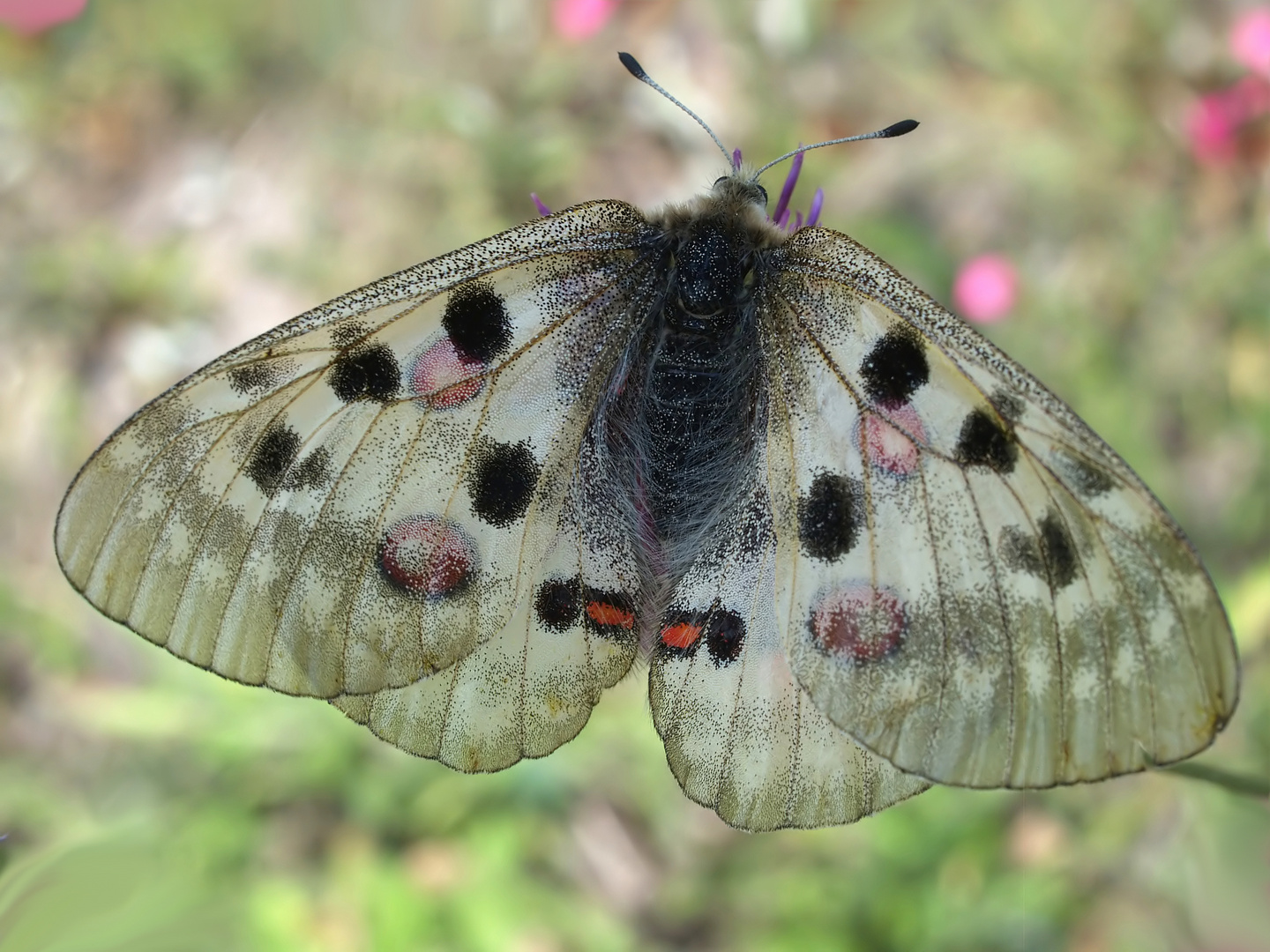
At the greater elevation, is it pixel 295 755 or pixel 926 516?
pixel 295 755

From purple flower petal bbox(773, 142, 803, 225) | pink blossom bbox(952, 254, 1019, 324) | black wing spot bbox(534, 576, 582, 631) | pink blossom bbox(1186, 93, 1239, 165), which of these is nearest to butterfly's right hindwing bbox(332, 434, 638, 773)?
black wing spot bbox(534, 576, 582, 631)

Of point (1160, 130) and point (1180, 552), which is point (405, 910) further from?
point (1160, 130)

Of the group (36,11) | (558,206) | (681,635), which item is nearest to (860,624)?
(681,635)

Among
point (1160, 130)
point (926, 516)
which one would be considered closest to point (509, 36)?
point (1160, 130)

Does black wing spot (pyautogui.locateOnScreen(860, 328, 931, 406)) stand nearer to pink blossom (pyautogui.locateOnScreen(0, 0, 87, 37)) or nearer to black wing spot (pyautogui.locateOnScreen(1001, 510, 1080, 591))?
black wing spot (pyautogui.locateOnScreen(1001, 510, 1080, 591))

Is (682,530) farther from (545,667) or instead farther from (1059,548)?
(1059,548)

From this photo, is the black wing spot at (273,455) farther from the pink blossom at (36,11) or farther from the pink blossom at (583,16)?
the pink blossom at (36,11)
